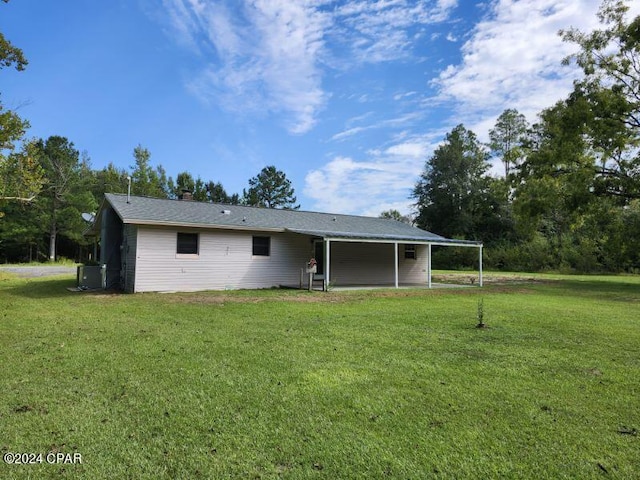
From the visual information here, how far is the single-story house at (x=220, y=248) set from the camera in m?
13.6

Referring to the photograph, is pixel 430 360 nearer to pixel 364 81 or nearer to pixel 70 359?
pixel 70 359

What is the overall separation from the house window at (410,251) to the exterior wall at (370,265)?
0.60ft

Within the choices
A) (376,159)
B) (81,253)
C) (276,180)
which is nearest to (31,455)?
(376,159)

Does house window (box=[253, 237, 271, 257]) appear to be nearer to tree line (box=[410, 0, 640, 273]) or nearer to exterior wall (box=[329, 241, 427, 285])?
exterior wall (box=[329, 241, 427, 285])

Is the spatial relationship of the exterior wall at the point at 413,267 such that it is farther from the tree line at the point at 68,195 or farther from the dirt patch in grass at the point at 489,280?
the tree line at the point at 68,195

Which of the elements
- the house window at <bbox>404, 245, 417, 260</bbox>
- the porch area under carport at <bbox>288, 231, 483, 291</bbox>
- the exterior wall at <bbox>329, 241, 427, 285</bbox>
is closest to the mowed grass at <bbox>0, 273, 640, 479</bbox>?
the porch area under carport at <bbox>288, 231, 483, 291</bbox>

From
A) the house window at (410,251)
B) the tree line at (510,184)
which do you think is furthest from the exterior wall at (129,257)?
the house window at (410,251)

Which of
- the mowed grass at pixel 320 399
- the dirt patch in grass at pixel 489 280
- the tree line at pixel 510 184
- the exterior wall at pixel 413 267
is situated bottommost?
the mowed grass at pixel 320 399

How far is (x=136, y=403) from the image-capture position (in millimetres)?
3619

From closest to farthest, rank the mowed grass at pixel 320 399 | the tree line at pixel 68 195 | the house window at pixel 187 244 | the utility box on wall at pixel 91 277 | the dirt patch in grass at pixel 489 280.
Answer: the mowed grass at pixel 320 399 → the house window at pixel 187 244 → the utility box on wall at pixel 91 277 → the dirt patch in grass at pixel 489 280 → the tree line at pixel 68 195

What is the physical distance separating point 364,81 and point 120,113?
16.4 m

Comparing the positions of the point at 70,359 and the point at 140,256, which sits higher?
the point at 140,256

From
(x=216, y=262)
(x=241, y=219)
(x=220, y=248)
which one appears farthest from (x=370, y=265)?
(x=216, y=262)

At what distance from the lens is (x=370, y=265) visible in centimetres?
1908
